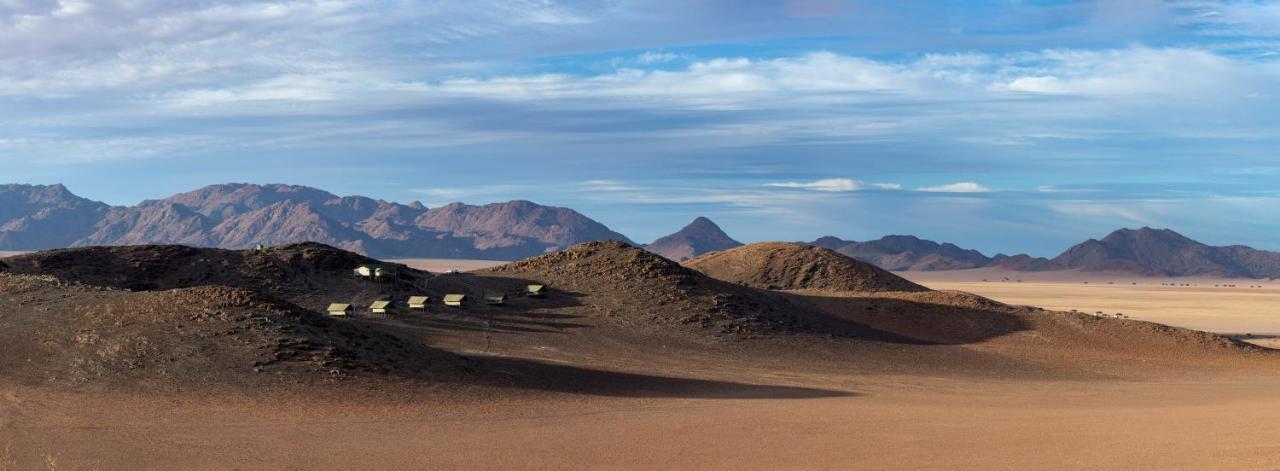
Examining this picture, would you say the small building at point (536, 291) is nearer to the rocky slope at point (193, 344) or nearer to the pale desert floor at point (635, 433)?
the rocky slope at point (193, 344)

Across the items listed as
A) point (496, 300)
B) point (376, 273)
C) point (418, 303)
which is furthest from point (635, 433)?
point (376, 273)

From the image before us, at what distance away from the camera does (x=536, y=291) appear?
52688mm

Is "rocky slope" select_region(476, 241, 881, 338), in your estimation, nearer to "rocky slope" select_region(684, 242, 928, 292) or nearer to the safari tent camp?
the safari tent camp

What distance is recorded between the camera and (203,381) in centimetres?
2922

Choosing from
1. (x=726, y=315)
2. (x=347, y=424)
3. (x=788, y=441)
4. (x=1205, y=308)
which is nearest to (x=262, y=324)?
(x=347, y=424)

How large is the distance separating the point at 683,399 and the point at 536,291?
2297 cm

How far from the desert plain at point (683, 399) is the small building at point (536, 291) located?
85 cm

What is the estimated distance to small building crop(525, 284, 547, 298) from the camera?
52619 mm

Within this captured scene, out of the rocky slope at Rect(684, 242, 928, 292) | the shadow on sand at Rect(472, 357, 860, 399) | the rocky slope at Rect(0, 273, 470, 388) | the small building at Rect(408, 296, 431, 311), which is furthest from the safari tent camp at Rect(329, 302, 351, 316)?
the rocky slope at Rect(684, 242, 928, 292)

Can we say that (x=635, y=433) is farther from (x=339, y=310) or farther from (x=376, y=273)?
(x=376, y=273)

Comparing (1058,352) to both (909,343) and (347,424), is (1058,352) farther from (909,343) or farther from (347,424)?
(347,424)

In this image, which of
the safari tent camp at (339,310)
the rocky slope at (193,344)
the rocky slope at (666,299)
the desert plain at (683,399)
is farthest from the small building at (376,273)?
the rocky slope at (193,344)

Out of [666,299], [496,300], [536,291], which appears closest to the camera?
[496,300]

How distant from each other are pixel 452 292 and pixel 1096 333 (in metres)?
30.2
